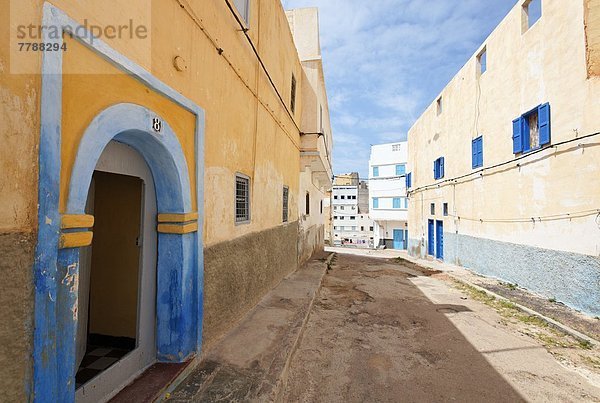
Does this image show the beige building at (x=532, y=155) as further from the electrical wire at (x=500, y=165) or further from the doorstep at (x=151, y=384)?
the doorstep at (x=151, y=384)

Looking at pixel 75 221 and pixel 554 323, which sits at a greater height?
pixel 75 221

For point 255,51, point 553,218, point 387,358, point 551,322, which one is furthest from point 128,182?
point 553,218

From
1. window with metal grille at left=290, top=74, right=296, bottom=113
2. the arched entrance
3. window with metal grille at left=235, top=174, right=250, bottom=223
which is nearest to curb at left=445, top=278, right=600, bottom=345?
window with metal grille at left=235, top=174, right=250, bottom=223

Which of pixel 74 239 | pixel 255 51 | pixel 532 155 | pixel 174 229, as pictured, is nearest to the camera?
pixel 74 239

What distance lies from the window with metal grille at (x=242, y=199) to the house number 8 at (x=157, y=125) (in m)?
2.13

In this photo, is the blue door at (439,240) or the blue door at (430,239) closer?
the blue door at (439,240)

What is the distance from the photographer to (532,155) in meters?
8.88

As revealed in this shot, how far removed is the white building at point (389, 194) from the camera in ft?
117

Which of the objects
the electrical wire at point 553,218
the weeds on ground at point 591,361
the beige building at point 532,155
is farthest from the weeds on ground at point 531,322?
the electrical wire at point 553,218

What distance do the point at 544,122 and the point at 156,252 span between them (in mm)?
9729

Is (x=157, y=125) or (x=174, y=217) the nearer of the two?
(x=157, y=125)

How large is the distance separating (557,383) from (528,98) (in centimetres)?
797

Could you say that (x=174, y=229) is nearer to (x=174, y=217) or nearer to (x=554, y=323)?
(x=174, y=217)

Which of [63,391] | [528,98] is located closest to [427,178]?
[528,98]
